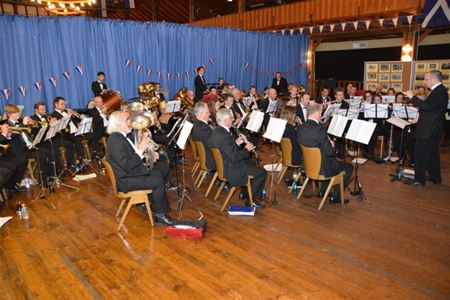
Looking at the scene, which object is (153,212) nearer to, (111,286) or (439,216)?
(111,286)

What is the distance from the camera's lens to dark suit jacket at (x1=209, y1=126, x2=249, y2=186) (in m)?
5.42

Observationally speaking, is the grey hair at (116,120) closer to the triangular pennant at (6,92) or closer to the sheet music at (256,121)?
the sheet music at (256,121)

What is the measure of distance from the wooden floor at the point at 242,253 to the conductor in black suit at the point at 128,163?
0.62 meters

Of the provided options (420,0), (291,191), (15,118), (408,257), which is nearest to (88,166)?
(15,118)

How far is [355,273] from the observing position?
3924mm

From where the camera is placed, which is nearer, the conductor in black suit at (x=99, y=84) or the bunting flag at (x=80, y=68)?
the conductor in black suit at (x=99, y=84)

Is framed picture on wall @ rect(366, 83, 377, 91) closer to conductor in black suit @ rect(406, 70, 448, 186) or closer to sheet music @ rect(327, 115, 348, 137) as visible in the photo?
conductor in black suit @ rect(406, 70, 448, 186)

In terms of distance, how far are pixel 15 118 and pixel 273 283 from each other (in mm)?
5703

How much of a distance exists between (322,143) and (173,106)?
16.3 ft

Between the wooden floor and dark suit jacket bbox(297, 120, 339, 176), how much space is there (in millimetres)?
668

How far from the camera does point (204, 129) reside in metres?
6.24

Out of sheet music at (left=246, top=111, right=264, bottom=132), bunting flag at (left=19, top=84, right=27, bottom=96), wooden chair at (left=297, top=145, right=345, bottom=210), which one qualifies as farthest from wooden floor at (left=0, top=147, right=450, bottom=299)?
bunting flag at (left=19, top=84, right=27, bottom=96)

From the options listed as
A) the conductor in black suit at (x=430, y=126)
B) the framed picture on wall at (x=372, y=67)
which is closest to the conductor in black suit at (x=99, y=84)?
the conductor in black suit at (x=430, y=126)

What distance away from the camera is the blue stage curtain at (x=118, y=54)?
32.3ft
